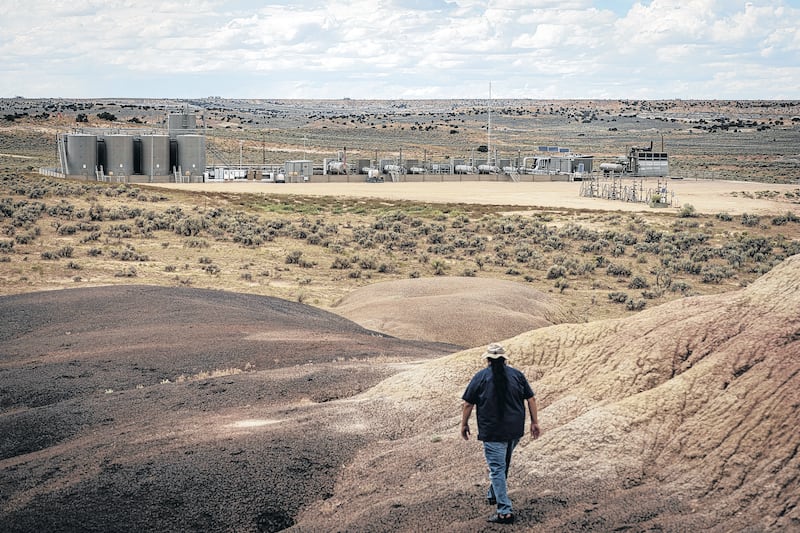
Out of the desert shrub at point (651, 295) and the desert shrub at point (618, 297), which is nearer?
the desert shrub at point (618, 297)

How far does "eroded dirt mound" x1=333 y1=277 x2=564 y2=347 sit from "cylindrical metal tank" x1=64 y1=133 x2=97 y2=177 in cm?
5306

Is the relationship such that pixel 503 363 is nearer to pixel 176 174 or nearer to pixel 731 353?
pixel 731 353

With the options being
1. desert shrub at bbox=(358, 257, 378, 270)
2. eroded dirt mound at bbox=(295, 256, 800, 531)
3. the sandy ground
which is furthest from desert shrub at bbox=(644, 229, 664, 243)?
eroded dirt mound at bbox=(295, 256, 800, 531)

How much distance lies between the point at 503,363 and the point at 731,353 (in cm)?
351

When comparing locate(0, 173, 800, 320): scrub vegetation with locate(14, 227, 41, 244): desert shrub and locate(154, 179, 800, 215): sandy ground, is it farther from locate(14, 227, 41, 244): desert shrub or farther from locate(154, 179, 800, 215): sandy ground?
locate(154, 179, 800, 215): sandy ground

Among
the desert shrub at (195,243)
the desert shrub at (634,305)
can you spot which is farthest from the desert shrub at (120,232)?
the desert shrub at (634,305)

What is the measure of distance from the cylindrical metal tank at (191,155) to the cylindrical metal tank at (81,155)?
26.3 ft

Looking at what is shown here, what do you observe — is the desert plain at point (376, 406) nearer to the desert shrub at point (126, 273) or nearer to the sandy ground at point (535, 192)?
the desert shrub at point (126, 273)

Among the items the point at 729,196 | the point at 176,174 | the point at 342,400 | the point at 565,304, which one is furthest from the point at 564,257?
the point at 176,174

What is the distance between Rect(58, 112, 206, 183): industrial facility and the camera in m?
78.6

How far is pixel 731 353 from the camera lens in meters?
11.2

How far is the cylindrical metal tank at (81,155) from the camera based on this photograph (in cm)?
7819

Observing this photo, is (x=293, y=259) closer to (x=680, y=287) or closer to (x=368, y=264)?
(x=368, y=264)

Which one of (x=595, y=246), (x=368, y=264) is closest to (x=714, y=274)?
(x=595, y=246)
